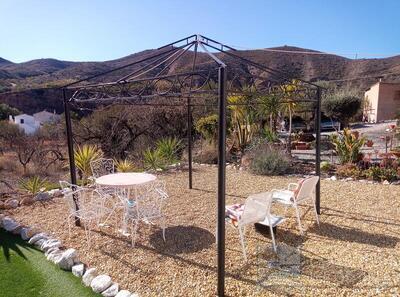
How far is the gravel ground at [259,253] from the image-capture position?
10.2ft

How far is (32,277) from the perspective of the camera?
3.40 meters

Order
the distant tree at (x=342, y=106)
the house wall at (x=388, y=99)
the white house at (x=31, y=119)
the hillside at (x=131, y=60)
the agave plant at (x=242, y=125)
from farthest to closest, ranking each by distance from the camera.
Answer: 1. the house wall at (x=388, y=99)
2. the hillside at (x=131, y=60)
3. the white house at (x=31, y=119)
4. the distant tree at (x=342, y=106)
5. the agave plant at (x=242, y=125)

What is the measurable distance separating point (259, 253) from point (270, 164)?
15.5ft

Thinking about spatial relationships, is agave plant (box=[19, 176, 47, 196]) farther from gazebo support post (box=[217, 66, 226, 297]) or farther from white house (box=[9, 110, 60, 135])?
white house (box=[9, 110, 60, 135])

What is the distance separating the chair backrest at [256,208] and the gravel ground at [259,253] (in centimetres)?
44

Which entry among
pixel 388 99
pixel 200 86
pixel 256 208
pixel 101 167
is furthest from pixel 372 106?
pixel 256 208

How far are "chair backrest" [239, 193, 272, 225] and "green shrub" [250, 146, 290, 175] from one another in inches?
181

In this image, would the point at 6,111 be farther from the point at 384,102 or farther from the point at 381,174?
the point at 384,102

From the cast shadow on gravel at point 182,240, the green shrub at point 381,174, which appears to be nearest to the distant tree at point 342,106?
the green shrub at point 381,174

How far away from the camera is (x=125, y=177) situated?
5.02 meters

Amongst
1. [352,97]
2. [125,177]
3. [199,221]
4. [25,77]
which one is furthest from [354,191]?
[25,77]

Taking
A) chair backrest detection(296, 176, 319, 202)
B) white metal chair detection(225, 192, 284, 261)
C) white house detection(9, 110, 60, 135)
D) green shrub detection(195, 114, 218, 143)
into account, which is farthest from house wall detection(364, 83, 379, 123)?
white metal chair detection(225, 192, 284, 261)

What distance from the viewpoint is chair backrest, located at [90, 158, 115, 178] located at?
6.39m

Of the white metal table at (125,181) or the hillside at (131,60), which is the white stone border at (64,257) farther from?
the hillside at (131,60)
